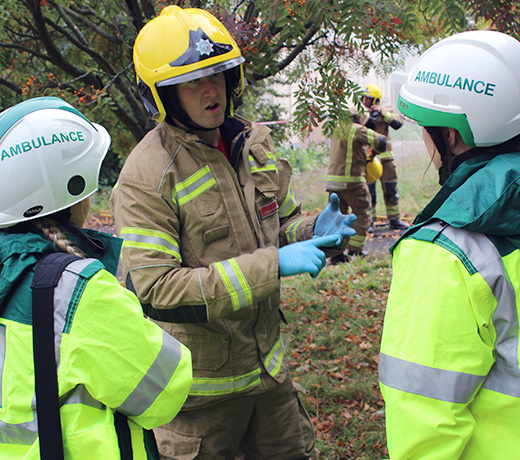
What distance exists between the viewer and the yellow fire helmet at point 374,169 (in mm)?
9148

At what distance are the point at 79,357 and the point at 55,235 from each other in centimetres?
43

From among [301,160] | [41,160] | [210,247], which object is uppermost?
[41,160]

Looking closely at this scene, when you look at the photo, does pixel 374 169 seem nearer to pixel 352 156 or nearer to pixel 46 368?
pixel 352 156

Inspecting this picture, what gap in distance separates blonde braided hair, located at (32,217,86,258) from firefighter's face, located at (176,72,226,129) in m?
0.86

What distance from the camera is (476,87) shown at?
5.18 feet

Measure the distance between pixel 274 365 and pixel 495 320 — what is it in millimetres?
1242

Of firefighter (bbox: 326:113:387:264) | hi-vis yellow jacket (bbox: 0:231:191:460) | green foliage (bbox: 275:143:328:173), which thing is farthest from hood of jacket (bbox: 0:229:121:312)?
green foliage (bbox: 275:143:328:173)

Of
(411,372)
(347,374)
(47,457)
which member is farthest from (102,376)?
(347,374)

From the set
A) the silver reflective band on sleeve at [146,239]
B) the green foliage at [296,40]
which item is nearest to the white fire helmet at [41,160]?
the silver reflective band on sleeve at [146,239]

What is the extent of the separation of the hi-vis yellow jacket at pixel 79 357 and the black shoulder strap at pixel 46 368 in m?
0.02

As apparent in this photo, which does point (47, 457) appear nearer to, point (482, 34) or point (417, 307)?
point (417, 307)

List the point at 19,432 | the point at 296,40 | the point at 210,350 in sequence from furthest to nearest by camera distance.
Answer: the point at 296,40 → the point at 210,350 → the point at 19,432

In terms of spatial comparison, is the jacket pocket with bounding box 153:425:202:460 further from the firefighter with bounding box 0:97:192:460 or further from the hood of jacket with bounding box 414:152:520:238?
the hood of jacket with bounding box 414:152:520:238

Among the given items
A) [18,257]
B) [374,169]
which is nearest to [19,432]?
[18,257]
